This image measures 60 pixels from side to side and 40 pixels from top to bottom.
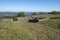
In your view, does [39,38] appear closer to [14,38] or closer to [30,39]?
[30,39]

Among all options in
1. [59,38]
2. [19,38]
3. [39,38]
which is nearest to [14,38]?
[19,38]

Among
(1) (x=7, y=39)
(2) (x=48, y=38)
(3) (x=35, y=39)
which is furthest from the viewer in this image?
(2) (x=48, y=38)

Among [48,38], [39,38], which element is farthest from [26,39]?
[48,38]

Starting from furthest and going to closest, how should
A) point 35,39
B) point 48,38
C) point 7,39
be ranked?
point 48,38 < point 35,39 < point 7,39

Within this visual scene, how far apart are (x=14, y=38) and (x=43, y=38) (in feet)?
12.6

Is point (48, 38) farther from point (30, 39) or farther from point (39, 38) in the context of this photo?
point (30, 39)

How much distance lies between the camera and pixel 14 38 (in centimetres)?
1742

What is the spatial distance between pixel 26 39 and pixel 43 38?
262 centimetres

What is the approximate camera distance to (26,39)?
17297 mm

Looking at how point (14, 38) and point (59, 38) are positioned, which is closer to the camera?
point (14, 38)

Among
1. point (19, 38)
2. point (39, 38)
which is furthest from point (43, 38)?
point (19, 38)

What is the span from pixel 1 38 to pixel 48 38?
610 cm

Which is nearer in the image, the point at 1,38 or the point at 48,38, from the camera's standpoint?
the point at 1,38

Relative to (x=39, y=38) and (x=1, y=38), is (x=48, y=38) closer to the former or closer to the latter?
(x=39, y=38)
